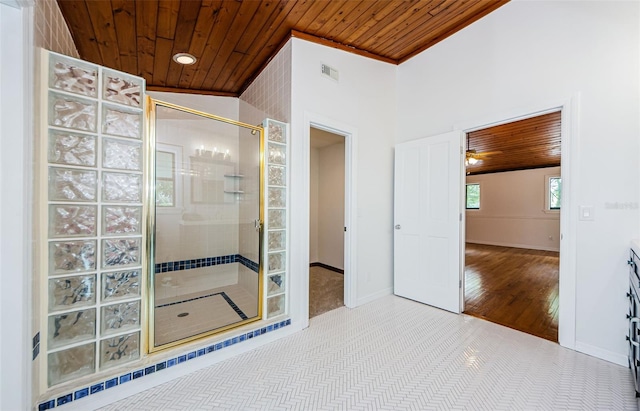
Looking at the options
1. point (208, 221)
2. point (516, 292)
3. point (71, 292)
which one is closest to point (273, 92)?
point (208, 221)

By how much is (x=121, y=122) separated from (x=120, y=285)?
40.3 inches

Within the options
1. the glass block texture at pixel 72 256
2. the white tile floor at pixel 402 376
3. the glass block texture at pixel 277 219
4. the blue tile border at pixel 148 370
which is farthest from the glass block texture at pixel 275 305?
the glass block texture at pixel 72 256

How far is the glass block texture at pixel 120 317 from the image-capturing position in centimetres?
156

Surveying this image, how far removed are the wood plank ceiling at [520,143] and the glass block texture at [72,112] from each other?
145 inches

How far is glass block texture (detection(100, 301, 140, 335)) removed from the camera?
1560 mm

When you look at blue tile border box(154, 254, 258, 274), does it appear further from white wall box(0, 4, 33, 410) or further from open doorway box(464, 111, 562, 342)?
A: open doorway box(464, 111, 562, 342)

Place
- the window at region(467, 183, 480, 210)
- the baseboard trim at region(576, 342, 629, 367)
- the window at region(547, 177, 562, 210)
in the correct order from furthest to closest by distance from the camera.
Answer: the window at region(467, 183, 480, 210)
the window at region(547, 177, 562, 210)
the baseboard trim at region(576, 342, 629, 367)

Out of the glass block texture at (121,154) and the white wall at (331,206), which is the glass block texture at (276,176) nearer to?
the glass block texture at (121,154)

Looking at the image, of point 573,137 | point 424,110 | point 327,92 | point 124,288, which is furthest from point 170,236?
point 573,137

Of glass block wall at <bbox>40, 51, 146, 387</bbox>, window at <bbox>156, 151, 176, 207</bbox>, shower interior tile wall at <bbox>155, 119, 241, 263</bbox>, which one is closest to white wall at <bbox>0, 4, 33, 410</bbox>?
glass block wall at <bbox>40, 51, 146, 387</bbox>

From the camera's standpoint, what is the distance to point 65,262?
1.44 metres

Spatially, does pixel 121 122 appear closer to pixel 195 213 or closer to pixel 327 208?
pixel 195 213

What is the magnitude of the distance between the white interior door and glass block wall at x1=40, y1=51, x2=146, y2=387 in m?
2.70

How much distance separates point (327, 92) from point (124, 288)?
7.89ft
